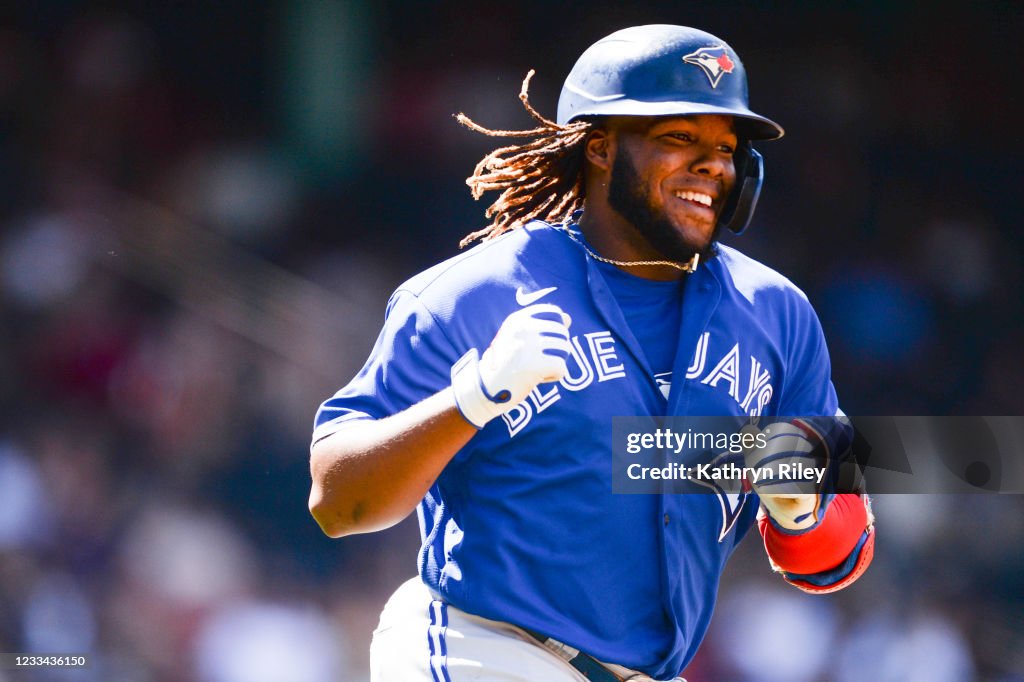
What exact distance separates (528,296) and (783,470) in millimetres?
543

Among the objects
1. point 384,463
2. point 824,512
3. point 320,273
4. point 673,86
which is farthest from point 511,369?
point 320,273

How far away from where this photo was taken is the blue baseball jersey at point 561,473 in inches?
80.9

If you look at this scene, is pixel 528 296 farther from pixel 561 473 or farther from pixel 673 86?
pixel 673 86

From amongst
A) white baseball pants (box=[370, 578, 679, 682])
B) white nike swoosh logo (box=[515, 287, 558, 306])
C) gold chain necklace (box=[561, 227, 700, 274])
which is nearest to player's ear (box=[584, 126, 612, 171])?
gold chain necklace (box=[561, 227, 700, 274])

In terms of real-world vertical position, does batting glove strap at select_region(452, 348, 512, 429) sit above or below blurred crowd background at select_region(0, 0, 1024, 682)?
below

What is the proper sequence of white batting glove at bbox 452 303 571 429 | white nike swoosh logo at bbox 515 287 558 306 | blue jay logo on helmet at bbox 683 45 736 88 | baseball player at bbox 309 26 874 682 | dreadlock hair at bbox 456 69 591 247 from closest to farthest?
white batting glove at bbox 452 303 571 429
baseball player at bbox 309 26 874 682
white nike swoosh logo at bbox 515 287 558 306
blue jay logo on helmet at bbox 683 45 736 88
dreadlock hair at bbox 456 69 591 247

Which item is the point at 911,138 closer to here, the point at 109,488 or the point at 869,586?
the point at 869,586

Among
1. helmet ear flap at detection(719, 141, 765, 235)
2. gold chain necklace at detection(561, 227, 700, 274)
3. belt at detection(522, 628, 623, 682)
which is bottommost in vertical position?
belt at detection(522, 628, 623, 682)

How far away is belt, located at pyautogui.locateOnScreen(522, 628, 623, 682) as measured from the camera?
6.75 feet

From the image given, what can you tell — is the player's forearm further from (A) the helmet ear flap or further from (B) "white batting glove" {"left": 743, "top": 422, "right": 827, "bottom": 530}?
(A) the helmet ear flap

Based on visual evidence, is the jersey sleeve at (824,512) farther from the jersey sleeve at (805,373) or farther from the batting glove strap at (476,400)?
the batting glove strap at (476,400)

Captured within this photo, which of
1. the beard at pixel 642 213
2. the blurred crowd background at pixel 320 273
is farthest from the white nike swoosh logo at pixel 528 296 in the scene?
the blurred crowd background at pixel 320 273

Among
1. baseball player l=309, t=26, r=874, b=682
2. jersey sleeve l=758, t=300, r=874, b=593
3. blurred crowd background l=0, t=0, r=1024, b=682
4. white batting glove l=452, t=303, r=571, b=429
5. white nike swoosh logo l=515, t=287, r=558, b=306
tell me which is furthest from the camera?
blurred crowd background l=0, t=0, r=1024, b=682

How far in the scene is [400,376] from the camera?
2061 mm
